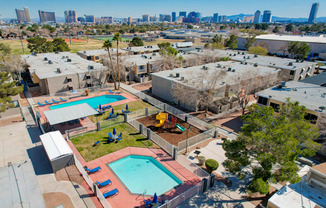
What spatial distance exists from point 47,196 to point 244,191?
52.2 ft

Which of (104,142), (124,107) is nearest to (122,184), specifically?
(104,142)

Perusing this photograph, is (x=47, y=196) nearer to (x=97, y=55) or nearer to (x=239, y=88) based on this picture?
(x=239, y=88)

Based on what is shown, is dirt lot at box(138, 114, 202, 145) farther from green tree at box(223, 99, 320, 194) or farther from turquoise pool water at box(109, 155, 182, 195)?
green tree at box(223, 99, 320, 194)

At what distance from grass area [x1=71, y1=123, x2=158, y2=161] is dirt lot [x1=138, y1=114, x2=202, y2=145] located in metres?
2.24

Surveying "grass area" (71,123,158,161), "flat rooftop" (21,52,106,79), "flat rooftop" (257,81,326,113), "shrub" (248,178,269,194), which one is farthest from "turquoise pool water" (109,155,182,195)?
"flat rooftop" (21,52,106,79)

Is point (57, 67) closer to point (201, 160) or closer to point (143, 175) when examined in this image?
point (143, 175)

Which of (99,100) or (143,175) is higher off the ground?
(99,100)

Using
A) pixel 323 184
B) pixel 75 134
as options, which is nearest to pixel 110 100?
pixel 75 134

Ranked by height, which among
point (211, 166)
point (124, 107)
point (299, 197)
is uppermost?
point (299, 197)

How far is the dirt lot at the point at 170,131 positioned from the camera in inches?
957

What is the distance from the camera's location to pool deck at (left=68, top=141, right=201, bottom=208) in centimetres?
1553

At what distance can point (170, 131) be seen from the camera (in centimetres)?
2605

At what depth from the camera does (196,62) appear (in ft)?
175

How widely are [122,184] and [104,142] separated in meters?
7.33
